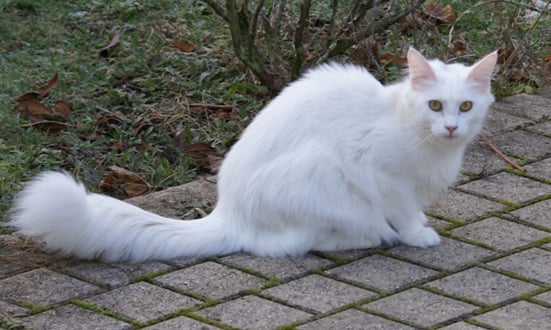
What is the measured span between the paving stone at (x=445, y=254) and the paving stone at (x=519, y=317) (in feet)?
1.51

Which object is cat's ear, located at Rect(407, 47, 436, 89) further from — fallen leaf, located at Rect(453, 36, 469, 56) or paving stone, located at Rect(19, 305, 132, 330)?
fallen leaf, located at Rect(453, 36, 469, 56)

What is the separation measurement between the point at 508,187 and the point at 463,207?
1.17 ft

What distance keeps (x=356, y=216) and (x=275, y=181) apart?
1.28 feet

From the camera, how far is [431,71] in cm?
482

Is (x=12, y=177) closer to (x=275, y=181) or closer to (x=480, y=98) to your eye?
(x=275, y=181)

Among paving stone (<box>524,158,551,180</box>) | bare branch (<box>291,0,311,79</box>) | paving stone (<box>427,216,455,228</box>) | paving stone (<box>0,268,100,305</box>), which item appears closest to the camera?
paving stone (<box>0,268,100,305</box>)

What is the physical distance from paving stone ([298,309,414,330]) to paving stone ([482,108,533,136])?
2382mm

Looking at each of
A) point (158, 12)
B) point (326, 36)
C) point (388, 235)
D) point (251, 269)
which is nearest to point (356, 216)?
point (388, 235)

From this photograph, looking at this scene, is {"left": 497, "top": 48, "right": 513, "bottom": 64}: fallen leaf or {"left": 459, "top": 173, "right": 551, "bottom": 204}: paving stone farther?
{"left": 497, "top": 48, "right": 513, "bottom": 64}: fallen leaf

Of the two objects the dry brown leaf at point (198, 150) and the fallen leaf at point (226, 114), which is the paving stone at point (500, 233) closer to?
the dry brown leaf at point (198, 150)

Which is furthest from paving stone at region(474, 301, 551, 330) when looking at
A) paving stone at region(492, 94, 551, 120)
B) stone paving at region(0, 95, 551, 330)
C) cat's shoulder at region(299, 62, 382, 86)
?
paving stone at region(492, 94, 551, 120)

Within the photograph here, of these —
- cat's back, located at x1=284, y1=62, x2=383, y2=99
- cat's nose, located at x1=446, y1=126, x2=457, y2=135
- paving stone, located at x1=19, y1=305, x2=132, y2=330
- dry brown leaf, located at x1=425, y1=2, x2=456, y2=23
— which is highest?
dry brown leaf, located at x1=425, y1=2, x2=456, y2=23

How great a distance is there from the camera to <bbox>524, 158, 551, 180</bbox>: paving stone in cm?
584

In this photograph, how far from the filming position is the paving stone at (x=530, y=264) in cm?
470
